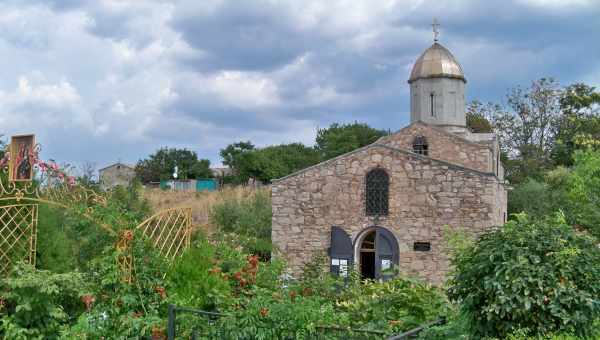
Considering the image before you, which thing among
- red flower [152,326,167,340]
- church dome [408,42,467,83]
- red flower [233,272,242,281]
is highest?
church dome [408,42,467,83]

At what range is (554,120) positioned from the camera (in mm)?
42969

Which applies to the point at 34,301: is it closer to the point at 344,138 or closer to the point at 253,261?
the point at 253,261

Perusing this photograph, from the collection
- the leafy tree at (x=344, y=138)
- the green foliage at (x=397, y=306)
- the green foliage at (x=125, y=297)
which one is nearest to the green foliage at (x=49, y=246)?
the green foliage at (x=125, y=297)

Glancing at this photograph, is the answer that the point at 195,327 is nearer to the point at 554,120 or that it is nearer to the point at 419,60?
the point at 419,60

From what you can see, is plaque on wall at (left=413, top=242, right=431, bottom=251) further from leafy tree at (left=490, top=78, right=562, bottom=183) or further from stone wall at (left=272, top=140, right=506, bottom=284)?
leafy tree at (left=490, top=78, right=562, bottom=183)

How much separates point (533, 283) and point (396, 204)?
1453 cm

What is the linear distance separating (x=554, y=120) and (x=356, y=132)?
17115mm

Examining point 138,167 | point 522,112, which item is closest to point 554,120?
point 522,112

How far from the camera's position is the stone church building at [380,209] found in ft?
66.4

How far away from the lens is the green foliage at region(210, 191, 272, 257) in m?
27.8

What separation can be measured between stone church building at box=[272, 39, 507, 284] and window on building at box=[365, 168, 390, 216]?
0.10ft

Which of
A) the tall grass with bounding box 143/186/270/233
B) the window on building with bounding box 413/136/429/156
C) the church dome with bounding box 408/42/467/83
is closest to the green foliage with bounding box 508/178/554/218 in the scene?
the church dome with bounding box 408/42/467/83

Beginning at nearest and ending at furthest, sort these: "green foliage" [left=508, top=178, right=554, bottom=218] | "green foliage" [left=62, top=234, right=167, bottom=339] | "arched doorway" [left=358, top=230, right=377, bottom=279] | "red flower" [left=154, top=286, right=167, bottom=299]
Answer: "green foliage" [left=62, top=234, right=167, bottom=339], "red flower" [left=154, top=286, right=167, bottom=299], "arched doorway" [left=358, top=230, right=377, bottom=279], "green foliage" [left=508, top=178, right=554, bottom=218]

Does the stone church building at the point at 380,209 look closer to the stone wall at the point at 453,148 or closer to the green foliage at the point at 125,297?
the stone wall at the point at 453,148
